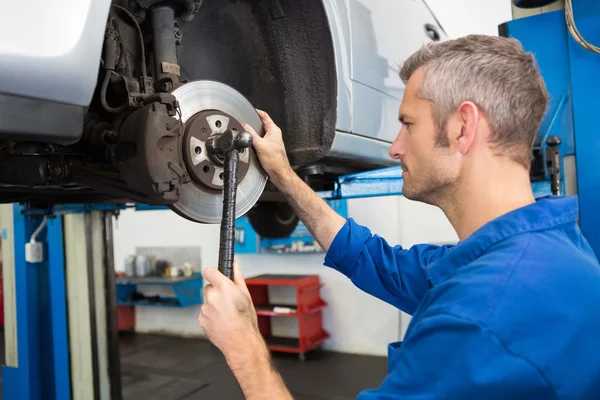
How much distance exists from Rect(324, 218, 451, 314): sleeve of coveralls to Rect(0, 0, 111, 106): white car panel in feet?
2.20

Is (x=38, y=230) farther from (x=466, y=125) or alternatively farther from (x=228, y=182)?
(x=466, y=125)

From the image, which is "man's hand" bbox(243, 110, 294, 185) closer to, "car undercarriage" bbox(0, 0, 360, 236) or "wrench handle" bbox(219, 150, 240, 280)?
"car undercarriage" bbox(0, 0, 360, 236)

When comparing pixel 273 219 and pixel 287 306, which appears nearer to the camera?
pixel 273 219

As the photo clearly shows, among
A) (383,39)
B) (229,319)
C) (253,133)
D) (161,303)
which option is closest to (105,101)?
(253,133)

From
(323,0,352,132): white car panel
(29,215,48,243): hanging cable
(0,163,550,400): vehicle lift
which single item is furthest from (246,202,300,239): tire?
(323,0,352,132): white car panel

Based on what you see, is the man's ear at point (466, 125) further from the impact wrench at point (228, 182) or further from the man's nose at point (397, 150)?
the impact wrench at point (228, 182)

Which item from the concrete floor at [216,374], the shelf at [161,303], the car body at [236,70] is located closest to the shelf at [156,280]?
the shelf at [161,303]

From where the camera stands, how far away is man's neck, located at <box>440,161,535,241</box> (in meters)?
0.72

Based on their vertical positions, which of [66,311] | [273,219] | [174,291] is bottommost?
[174,291]

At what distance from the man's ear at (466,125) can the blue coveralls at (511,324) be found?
0.13m

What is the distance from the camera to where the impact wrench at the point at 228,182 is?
72 cm

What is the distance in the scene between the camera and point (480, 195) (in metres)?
0.74

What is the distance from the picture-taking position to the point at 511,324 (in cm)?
54

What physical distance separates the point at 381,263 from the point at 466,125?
457 millimetres
